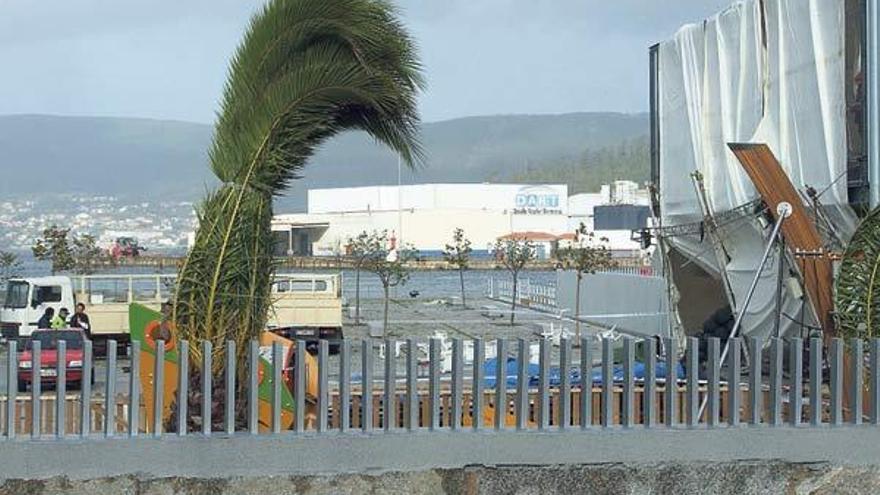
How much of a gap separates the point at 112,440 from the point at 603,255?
45523 mm

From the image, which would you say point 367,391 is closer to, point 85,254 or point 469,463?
point 469,463

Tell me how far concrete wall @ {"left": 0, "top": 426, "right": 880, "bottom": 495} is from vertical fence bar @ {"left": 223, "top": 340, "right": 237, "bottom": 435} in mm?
97

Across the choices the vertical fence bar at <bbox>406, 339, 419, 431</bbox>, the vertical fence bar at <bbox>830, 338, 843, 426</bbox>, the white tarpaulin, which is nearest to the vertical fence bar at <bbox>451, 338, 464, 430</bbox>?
the vertical fence bar at <bbox>406, 339, 419, 431</bbox>

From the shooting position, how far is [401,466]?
884 cm

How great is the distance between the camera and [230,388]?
8.66 m

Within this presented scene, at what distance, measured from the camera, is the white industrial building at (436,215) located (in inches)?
4796

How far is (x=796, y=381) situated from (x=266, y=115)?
13.8 ft

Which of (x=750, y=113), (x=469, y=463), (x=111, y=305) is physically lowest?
(x=469, y=463)

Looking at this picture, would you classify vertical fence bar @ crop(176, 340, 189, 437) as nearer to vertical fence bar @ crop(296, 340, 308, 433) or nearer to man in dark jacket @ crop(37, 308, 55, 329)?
vertical fence bar @ crop(296, 340, 308, 433)

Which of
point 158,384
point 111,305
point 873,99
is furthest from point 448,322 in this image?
point 158,384

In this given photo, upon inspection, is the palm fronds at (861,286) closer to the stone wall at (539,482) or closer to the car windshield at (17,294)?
the stone wall at (539,482)

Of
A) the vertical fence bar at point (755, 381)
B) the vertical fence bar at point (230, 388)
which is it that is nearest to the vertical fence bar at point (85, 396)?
the vertical fence bar at point (230, 388)

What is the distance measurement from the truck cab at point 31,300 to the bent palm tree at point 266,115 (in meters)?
26.4

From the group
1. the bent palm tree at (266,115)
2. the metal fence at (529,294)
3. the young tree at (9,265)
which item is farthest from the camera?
the metal fence at (529,294)
